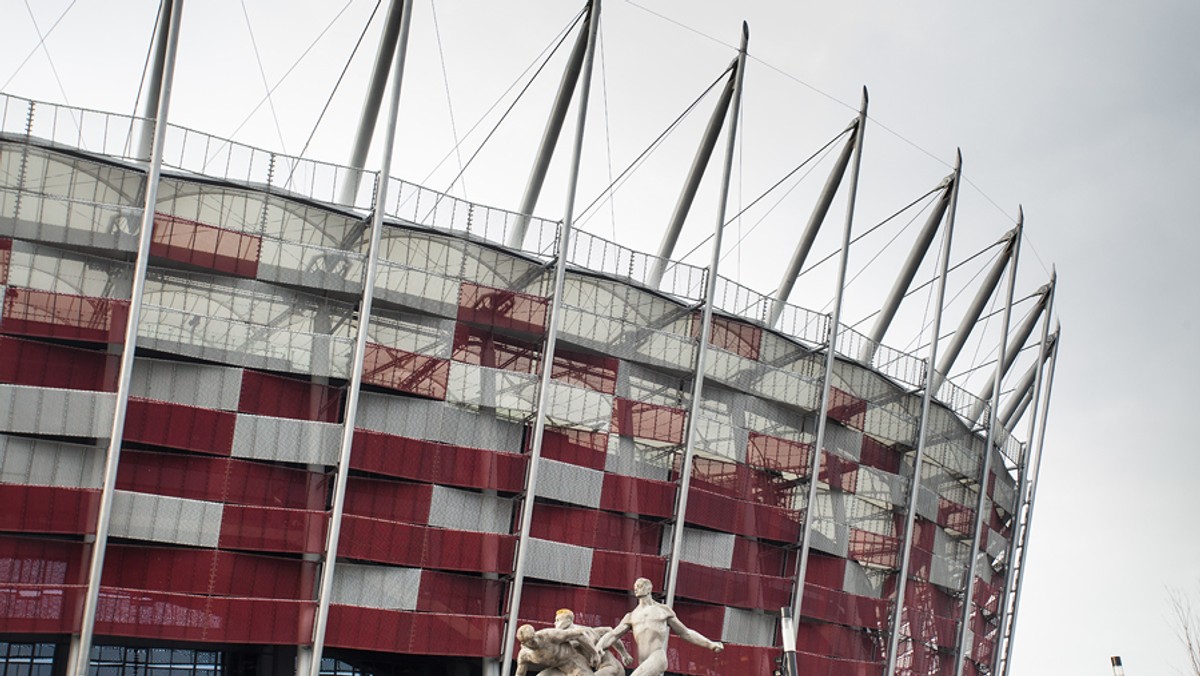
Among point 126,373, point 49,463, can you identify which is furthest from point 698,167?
point 49,463

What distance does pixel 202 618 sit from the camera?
37.3 metres

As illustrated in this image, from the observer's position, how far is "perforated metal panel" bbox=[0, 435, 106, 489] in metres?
36.1

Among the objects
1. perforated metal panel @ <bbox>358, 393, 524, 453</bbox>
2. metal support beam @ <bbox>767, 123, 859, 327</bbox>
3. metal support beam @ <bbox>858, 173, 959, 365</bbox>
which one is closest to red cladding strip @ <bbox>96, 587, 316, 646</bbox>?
perforated metal panel @ <bbox>358, 393, 524, 453</bbox>

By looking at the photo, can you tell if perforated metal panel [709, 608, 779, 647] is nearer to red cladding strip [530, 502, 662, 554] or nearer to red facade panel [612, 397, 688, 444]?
red cladding strip [530, 502, 662, 554]

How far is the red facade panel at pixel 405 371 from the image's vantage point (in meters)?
40.5

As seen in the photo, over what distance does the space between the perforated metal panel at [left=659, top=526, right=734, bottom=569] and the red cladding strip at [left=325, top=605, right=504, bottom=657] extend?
21.4 ft

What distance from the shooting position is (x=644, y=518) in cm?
4528

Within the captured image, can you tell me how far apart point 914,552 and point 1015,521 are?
39.9 feet

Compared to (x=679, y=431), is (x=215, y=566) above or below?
below

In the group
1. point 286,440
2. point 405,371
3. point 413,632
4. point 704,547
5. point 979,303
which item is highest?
point 979,303

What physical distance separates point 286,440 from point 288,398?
1.16 meters

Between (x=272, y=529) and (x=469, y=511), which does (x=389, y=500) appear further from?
(x=272, y=529)

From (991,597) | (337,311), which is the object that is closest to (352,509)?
(337,311)

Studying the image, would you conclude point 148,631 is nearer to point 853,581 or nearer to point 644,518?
point 644,518
